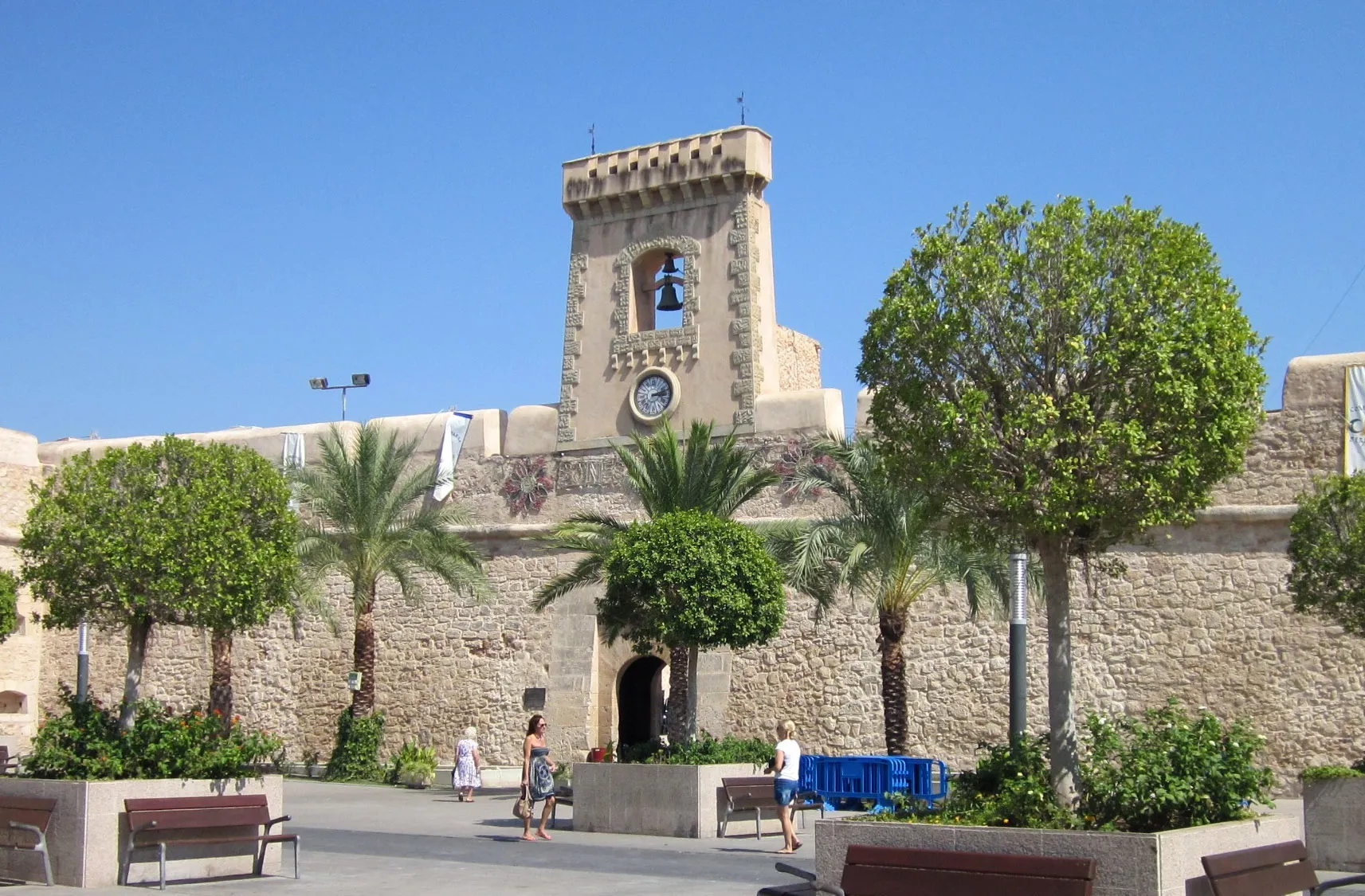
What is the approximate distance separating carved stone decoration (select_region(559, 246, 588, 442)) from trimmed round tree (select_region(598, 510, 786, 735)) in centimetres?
800

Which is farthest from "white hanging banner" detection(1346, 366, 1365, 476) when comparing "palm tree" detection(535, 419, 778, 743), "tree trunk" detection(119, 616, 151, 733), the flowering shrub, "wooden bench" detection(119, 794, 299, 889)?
"tree trunk" detection(119, 616, 151, 733)

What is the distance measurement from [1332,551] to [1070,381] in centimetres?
611

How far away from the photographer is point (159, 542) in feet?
37.1

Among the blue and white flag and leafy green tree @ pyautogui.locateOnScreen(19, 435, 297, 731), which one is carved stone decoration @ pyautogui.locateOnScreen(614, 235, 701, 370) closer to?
the blue and white flag

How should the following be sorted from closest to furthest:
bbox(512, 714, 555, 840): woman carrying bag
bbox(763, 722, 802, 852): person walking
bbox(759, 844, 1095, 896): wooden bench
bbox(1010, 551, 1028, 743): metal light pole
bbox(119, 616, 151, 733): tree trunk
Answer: bbox(759, 844, 1095, 896): wooden bench
bbox(119, 616, 151, 733): tree trunk
bbox(763, 722, 802, 852): person walking
bbox(1010, 551, 1028, 743): metal light pole
bbox(512, 714, 555, 840): woman carrying bag

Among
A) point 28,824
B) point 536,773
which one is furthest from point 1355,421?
point 28,824

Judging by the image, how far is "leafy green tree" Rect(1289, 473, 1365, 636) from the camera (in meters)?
13.1

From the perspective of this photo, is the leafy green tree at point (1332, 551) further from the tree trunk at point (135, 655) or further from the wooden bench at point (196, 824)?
the tree trunk at point (135, 655)

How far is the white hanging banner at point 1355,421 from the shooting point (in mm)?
17781

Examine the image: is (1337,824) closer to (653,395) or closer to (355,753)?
(653,395)

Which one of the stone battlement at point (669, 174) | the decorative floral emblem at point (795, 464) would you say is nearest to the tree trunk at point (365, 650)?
the decorative floral emblem at point (795, 464)

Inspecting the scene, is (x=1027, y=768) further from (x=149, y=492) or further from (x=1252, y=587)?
(x=1252, y=587)

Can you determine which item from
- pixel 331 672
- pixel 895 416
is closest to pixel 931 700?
pixel 331 672

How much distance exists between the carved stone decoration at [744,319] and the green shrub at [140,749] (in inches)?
467
